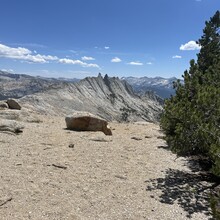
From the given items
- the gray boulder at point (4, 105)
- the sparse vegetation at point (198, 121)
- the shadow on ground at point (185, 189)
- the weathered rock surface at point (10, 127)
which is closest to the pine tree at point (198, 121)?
the sparse vegetation at point (198, 121)

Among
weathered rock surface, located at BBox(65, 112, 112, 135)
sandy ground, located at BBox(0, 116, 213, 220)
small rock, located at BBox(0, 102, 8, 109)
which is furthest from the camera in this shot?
small rock, located at BBox(0, 102, 8, 109)

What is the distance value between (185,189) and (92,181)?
4630mm

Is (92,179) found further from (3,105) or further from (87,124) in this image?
(3,105)

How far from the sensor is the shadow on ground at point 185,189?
12.5 m

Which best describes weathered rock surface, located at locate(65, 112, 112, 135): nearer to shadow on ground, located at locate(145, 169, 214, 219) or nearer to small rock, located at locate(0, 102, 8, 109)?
shadow on ground, located at locate(145, 169, 214, 219)

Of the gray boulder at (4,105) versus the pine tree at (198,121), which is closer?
the pine tree at (198,121)

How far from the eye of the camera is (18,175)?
13430 mm

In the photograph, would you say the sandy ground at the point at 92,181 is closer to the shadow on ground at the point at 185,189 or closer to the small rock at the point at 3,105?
the shadow on ground at the point at 185,189

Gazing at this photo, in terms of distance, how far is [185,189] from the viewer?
46.7 feet

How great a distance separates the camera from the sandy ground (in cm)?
1110

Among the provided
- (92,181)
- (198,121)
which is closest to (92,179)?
(92,181)

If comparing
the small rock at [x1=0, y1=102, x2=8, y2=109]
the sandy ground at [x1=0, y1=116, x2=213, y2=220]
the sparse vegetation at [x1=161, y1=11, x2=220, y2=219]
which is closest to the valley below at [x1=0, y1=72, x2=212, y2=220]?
the sandy ground at [x1=0, y1=116, x2=213, y2=220]

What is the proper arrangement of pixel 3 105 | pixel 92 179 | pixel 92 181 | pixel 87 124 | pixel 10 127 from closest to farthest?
pixel 92 181, pixel 92 179, pixel 10 127, pixel 87 124, pixel 3 105

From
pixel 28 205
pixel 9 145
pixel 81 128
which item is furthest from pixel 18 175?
pixel 81 128
